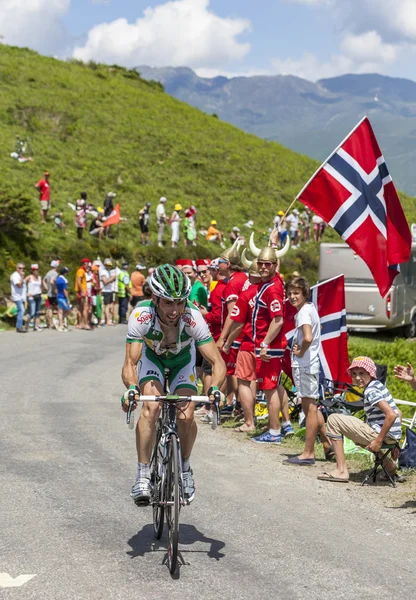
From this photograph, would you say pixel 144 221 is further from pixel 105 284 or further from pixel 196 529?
pixel 196 529

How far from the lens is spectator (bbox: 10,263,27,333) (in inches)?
940

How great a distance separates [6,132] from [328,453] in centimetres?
4727

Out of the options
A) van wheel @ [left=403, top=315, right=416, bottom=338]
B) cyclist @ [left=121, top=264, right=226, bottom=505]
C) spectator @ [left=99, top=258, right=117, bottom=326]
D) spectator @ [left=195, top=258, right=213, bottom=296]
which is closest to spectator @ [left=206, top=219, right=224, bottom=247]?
spectator @ [left=99, top=258, right=117, bottom=326]

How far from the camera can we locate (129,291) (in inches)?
1175

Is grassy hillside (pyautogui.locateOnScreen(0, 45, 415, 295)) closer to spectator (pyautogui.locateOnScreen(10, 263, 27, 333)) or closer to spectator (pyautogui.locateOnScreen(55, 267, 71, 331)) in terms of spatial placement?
spectator (pyautogui.locateOnScreen(55, 267, 71, 331))

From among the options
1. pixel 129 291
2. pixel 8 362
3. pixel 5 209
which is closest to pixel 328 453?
pixel 8 362

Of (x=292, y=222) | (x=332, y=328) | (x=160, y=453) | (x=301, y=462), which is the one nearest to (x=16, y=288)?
(x=332, y=328)

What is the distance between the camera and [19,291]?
24078 millimetres

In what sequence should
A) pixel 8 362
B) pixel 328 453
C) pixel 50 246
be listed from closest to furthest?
pixel 328 453 → pixel 8 362 → pixel 50 246

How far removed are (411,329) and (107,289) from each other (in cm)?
905

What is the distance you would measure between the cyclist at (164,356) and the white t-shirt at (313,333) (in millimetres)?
3423

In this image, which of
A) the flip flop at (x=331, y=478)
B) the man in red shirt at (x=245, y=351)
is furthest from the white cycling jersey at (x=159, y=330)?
the man in red shirt at (x=245, y=351)

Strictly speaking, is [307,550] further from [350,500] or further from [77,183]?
[77,183]

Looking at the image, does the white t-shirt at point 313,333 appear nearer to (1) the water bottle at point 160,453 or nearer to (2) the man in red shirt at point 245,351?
(2) the man in red shirt at point 245,351
